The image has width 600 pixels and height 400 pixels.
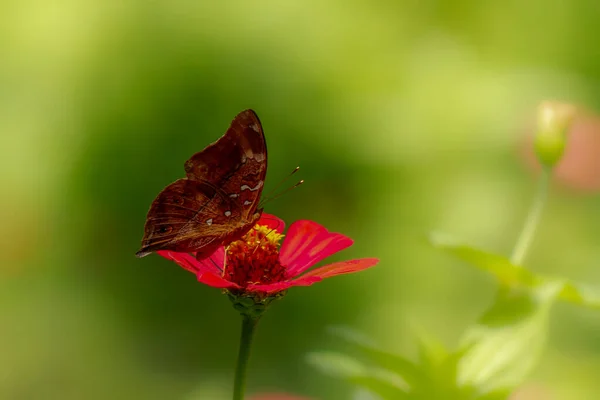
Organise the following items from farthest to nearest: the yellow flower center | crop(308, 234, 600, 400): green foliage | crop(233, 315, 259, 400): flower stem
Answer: the yellow flower center
crop(308, 234, 600, 400): green foliage
crop(233, 315, 259, 400): flower stem

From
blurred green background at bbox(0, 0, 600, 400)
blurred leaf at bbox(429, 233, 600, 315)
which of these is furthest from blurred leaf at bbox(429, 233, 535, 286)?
blurred green background at bbox(0, 0, 600, 400)

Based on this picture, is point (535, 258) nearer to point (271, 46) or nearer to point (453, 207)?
point (453, 207)

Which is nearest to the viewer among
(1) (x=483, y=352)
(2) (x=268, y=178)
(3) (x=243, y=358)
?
(3) (x=243, y=358)

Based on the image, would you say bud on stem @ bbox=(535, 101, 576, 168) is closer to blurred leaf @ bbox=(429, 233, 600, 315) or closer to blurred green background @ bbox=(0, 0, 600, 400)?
blurred leaf @ bbox=(429, 233, 600, 315)

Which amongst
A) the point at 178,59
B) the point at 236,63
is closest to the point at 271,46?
the point at 236,63

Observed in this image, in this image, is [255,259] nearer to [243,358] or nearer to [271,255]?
[271,255]

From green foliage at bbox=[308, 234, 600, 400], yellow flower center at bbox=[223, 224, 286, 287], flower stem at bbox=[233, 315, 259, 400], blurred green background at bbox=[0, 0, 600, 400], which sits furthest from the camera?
blurred green background at bbox=[0, 0, 600, 400]

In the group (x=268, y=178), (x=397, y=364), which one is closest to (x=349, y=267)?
(x=397, y=364)
